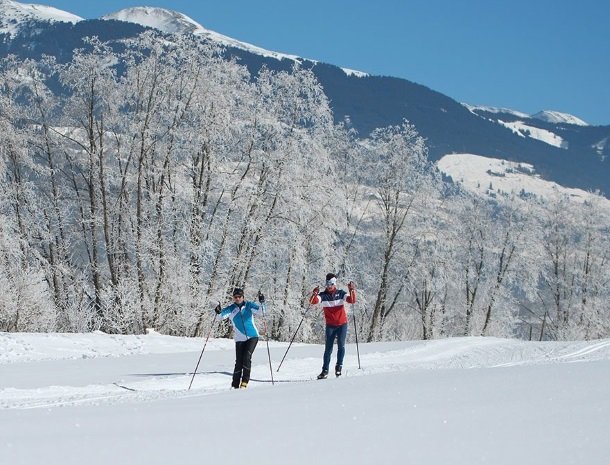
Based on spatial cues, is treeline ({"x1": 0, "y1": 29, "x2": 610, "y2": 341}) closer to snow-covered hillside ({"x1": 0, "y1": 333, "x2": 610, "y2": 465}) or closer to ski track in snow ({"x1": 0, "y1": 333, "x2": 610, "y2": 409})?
ski track in snow ({"x1": 0, "y1": 333, "x2": 610, "y2": 409})

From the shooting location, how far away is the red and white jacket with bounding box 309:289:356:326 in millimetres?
14602

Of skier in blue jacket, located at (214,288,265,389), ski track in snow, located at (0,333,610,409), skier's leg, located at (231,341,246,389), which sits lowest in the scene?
ski track in snow, located at (0,333,610,409)

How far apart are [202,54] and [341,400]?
21.5 m

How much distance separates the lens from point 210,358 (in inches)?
709

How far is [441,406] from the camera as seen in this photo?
23.3ft

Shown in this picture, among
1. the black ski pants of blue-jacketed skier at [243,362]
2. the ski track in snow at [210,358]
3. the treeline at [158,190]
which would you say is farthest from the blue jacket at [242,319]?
the treeline at [158,190]

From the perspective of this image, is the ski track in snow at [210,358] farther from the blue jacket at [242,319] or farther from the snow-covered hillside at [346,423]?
the blue jacket at [242,319]

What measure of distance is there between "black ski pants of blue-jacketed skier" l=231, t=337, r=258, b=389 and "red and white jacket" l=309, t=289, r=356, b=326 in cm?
157

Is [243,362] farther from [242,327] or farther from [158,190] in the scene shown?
[158,190]

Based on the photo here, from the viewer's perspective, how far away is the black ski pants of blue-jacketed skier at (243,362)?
13469mm

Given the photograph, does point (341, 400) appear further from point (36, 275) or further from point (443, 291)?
point (443, 291)

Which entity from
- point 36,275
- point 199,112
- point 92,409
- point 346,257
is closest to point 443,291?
point 346,257

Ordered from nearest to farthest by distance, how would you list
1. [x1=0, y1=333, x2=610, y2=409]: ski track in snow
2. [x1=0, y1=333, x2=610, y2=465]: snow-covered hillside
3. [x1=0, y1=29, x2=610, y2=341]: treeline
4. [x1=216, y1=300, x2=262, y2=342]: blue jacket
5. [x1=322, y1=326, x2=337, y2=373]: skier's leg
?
1. [x1=0, y1=333, x2=610, y2=465]: snow-covered hillside
2. [x1=0, y1=333, x2=610, y2=409]: ski track in snow
3. [x1=216, y1=300, x2=262, y2=342]: blue jacket
4. [x1=322, y1=326, x2=337, y2=373]: skier's leg
5. [x1=0, y1=29, x2=610, y2=341]: treeline

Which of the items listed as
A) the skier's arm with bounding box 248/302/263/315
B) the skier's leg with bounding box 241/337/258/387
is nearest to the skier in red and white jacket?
the skier's arm with bounding box 248/302/263/315
